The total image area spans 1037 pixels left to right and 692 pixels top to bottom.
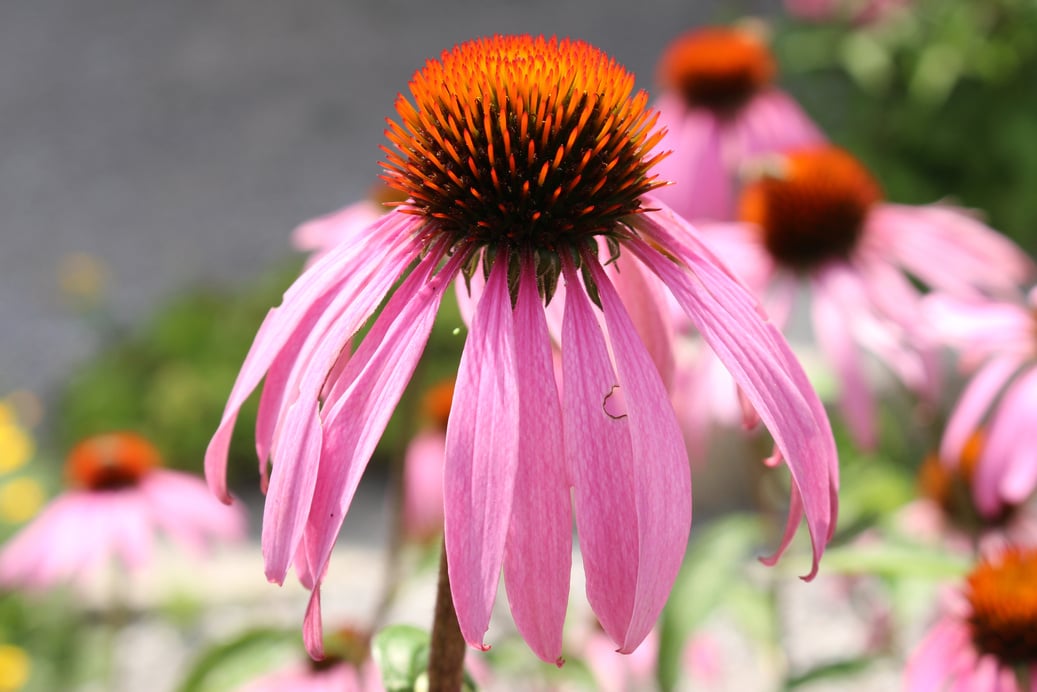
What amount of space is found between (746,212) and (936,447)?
1.06 ft

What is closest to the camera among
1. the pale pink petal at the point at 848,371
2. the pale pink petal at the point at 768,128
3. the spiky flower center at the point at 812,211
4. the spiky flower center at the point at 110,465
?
the pale pink petal at the point at 848,371

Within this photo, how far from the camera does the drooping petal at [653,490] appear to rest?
1.30 ft

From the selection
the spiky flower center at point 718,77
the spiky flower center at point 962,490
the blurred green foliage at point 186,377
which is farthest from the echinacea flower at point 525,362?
the blurred green foliage at point 186,377

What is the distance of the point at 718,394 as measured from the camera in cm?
105

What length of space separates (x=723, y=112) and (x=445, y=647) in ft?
4.28

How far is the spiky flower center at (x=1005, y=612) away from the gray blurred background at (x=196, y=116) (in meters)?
3.89

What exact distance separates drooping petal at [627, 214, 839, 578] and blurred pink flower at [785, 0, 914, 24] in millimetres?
3047

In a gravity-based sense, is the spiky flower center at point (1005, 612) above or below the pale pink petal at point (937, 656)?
above

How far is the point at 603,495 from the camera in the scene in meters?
0.42

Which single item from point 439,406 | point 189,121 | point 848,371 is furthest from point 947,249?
point 189,121

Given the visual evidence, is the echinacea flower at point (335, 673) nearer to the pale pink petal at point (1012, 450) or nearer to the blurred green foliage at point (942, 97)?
the pale pink petal at point (1012, 450)

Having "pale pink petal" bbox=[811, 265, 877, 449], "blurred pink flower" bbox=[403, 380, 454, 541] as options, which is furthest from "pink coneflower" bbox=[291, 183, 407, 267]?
"pale pink petal" bbox=[811, 265, 877, 449]

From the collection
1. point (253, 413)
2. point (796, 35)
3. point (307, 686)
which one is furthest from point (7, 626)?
point (796, 35)

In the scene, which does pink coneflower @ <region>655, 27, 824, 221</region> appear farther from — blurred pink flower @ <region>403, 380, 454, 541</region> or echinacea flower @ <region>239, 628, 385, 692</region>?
echinacea flower @ <region>239, 628, 385, 692</region>
